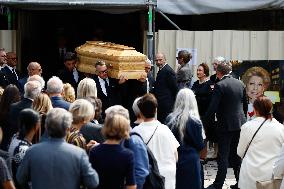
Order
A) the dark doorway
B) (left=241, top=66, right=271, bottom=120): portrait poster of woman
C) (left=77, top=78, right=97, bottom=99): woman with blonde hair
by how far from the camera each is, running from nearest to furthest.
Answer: (left=77, top=78, right=97, bottom=99): woman with blonde hair
(left=241, top=66, right=271, bottom=120): portrait poster of woman
the dark doorway

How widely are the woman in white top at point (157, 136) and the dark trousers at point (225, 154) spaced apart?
2.51 m

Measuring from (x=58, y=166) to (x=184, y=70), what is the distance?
5.45m

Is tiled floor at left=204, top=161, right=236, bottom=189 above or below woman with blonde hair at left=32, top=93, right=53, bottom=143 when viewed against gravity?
below

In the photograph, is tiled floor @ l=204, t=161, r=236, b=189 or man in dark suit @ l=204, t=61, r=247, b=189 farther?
tiled floor @ l=204, t=161, r=236, b=189

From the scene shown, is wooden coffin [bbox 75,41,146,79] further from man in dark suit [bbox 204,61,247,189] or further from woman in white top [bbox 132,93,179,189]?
woman in white top [bbox 132,93,179,189]

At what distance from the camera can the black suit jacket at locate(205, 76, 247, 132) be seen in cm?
1044

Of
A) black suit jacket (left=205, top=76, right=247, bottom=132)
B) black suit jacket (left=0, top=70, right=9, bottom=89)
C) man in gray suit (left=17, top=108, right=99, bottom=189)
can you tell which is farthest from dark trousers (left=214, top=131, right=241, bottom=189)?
man in gray suit (left=17, top=108, right=99, bottom=189)

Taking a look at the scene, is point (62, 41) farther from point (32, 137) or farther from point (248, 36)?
point (32, 137)

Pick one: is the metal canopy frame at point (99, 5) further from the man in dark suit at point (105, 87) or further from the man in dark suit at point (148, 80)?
the man in dark suit at point (105, 87)

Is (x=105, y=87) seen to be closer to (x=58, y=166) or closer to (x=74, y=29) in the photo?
(x=58, y=166)

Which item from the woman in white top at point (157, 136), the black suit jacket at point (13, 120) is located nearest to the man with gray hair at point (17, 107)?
the black suit jacket at point (13, 120)

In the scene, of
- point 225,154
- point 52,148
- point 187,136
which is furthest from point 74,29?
point 52,148

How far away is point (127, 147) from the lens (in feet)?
23.5

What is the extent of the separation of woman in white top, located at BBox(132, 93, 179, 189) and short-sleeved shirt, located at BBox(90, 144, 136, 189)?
3.83 ft
